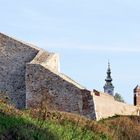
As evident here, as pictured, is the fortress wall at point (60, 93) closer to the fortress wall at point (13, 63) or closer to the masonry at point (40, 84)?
the masonry at point (40, 84)

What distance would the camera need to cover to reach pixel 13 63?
2953 cm

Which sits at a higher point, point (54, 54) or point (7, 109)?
point (54, 54)

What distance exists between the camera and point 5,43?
97.5ft

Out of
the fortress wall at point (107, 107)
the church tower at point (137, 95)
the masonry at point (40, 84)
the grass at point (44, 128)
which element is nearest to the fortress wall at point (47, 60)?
the masonry at point (40, 84)

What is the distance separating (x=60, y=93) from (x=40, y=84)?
0.91 m

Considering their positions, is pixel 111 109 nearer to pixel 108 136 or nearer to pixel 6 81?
pixel 6 81

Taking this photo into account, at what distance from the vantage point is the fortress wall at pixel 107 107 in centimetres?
2792

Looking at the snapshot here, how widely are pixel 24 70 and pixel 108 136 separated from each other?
1455 cm

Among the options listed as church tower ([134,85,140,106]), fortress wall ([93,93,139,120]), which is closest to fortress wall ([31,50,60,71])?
fortress wall ([93,93,139,120])

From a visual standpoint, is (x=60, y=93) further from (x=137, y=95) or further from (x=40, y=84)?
(x=137, y=95)

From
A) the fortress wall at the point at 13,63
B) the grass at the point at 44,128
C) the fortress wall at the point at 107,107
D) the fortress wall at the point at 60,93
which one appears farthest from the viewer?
the fortress wall at the point at 13,63

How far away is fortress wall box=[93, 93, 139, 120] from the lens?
27922mm

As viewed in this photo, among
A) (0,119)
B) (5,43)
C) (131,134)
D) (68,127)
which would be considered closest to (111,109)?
(5,43)

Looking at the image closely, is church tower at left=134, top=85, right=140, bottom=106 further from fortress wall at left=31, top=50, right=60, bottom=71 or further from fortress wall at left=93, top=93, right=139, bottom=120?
fortress wall at left=31, top=50, right=60, bottom=71
